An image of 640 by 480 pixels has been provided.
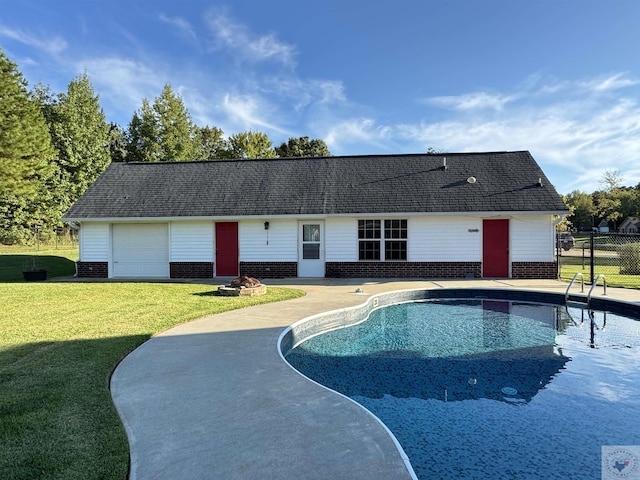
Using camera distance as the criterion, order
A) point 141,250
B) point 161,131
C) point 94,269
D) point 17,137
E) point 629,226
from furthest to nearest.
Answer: point 629,226 → point 161,131 → point 17,137 → point 141,250 → point 94,269

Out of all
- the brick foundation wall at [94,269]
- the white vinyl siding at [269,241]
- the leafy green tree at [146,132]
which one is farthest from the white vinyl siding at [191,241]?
the leafy green tree at [146,132]

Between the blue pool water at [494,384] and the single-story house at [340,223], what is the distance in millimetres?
5809

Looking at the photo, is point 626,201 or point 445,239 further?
point 626,201

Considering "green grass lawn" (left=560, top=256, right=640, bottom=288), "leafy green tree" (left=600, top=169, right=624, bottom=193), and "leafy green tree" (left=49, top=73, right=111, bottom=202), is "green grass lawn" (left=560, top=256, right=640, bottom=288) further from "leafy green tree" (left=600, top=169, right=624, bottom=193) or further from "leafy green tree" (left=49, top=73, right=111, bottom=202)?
"leafy green tree" (left=600, top=169, right=624, bottom=193)

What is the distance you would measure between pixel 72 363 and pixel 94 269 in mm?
13028

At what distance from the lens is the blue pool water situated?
3568 mm

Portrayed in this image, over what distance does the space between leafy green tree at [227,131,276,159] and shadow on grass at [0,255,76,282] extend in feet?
78.5

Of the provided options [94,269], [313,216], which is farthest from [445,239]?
[94,269]

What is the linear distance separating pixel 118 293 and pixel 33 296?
87.1 inches

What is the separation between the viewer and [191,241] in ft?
54.1

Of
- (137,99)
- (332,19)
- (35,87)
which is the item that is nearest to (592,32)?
(332,19)

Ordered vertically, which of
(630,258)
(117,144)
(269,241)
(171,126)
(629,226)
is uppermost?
(171,126)

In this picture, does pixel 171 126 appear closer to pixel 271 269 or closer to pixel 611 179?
pixel 271 269

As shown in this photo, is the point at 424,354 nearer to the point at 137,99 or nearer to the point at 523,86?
the point at 523,86
